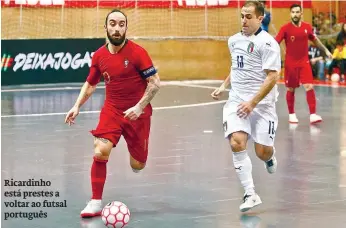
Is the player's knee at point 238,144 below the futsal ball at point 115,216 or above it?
above

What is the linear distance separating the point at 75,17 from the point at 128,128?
19.7m

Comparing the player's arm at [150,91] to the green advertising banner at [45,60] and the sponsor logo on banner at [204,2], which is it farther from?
the sponsor logo on banner at [204,2]

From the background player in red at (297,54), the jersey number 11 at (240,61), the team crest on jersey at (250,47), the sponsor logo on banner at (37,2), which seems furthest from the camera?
the sponsor logo on banner at (37,2)

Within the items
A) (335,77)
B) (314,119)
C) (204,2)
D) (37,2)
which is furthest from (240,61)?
(204,2)

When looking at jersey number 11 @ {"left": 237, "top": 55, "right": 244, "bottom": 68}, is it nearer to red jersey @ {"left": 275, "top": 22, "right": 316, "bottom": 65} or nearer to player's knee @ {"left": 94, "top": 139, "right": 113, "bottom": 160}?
player's knee @ {"left": 94, "top": 139, "right": 113, "bottom": 160}

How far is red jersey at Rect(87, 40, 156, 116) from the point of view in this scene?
30.0 feet

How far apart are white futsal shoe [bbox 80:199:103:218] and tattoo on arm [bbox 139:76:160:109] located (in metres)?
1.10

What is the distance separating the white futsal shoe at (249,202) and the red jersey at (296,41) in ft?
29.6

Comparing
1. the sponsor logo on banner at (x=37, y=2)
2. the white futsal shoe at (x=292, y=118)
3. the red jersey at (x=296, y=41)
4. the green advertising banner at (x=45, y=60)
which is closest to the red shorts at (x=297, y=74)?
the red jersey at (x=296, y=41)

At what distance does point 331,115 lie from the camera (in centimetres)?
1825

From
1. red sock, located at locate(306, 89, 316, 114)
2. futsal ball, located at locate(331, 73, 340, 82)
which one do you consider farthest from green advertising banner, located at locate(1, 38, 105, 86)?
red sock, located at locate(306, 89, 316, 114)

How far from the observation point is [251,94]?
954 centimetres

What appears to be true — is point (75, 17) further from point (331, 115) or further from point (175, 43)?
point (331, 115)

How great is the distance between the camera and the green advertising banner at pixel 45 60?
2642 centimetres
